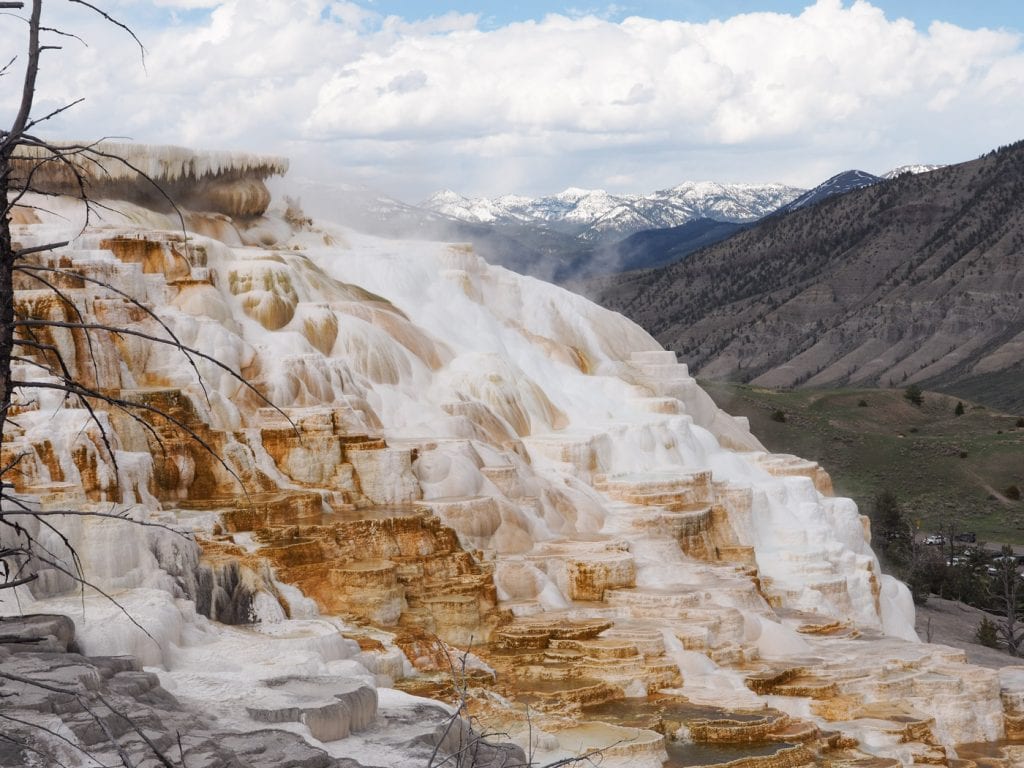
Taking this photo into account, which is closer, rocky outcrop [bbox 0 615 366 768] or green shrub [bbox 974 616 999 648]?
rocky outcrop [bbox 0 615 366 768]

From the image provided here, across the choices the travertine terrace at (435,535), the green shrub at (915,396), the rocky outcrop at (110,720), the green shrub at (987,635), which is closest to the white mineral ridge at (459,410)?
the travertine terrace at (435,535)

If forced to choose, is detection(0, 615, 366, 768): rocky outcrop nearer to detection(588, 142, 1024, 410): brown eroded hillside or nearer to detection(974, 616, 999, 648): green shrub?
detection(974, 616, 999, 648): green shrub

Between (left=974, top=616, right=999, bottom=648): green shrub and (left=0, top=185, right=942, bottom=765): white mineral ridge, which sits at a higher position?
(left=0, top=185, right=942, bottom=765): white mineral ridge

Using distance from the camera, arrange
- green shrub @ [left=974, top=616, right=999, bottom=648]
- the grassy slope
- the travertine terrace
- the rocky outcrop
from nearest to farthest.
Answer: the rocky outcrop, the travertine terrace, green shrub @ [left=974, top=616, right=999, bottom=648], the grassy slope

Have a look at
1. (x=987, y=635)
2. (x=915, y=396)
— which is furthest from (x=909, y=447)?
(x=987, y=635)

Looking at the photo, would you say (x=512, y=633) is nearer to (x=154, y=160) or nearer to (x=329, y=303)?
(x=329, y=303)

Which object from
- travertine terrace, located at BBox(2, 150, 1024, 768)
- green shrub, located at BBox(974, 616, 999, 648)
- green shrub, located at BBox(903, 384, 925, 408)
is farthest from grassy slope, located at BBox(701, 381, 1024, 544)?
travertine terrace, located at BBox(2, 150, 1024, 768)

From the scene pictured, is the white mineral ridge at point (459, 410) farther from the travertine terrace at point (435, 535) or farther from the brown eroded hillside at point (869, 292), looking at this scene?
the brown eroded hillside at point (869, 292)
